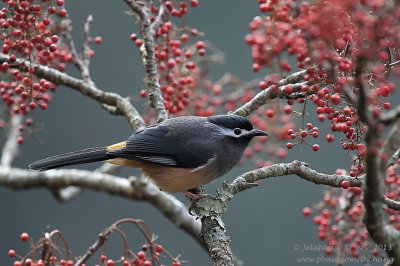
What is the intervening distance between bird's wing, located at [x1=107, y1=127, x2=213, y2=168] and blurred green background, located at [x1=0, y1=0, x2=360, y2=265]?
5070 mm

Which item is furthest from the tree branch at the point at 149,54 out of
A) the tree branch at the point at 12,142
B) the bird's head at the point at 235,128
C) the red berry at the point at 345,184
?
the red berry at the point at 345,184

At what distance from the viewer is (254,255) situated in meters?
9.95

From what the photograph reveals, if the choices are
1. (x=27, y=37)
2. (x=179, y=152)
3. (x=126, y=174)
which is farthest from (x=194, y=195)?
(x=126, y=174)

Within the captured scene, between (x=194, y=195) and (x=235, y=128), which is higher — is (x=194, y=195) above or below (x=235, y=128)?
below

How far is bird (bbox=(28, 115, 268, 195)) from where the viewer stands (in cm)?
443

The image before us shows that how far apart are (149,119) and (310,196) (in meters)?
5.04

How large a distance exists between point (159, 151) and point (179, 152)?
15 cm

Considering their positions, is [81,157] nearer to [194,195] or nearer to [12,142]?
[194,195]

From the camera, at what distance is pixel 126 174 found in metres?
10.8

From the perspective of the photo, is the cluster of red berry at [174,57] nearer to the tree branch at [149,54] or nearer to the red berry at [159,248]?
the tree branch at [149,54]

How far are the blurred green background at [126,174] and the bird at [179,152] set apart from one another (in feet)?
16.4

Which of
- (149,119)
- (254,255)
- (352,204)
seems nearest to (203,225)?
(352,204)

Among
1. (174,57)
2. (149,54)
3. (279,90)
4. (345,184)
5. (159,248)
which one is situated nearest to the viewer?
(345,184)

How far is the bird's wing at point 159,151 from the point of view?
14.6ft
